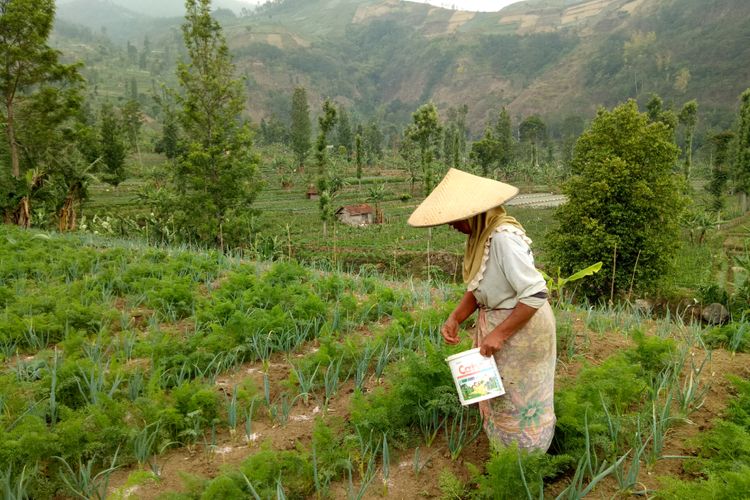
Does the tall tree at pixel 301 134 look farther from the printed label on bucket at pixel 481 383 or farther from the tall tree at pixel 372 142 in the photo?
the printed label on bucket at pixel 481 383

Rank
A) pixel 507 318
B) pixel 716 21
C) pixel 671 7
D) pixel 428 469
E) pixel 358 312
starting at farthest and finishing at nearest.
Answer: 1. pixel 671 7
2. pixel 716 21
3. pixel 358 312
4. pixel 428 469
5. pixel 507 318

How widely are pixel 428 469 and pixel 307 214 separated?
134 ft

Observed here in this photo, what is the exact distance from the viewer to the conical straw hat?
2.53m

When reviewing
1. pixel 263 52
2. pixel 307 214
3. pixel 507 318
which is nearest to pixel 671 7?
pixel 263 52

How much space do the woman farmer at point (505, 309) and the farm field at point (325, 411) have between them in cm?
21

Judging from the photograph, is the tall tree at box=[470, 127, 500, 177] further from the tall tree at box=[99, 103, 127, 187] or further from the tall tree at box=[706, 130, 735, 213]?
the tall tree at box=[99, 103, 127, 187]

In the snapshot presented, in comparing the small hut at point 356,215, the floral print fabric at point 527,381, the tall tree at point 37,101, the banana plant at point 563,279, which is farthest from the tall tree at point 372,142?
the floral print fabric at point 527,381

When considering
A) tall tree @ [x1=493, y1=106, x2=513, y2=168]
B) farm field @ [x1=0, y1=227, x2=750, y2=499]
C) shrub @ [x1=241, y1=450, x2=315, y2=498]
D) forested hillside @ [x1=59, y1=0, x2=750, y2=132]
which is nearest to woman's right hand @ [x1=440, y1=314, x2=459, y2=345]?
farm field @ [x1=0, y1=227, x2=750, y2=499]

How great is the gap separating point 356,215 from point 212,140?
2173 centimetres

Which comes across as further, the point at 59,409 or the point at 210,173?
the point at 210,173

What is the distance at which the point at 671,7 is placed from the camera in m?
163

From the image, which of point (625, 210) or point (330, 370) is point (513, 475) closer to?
point (330, 370)

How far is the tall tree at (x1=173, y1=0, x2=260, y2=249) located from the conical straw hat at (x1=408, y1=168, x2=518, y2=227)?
16209 mm

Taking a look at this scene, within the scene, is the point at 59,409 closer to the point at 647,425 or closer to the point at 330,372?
the point at 330,372
